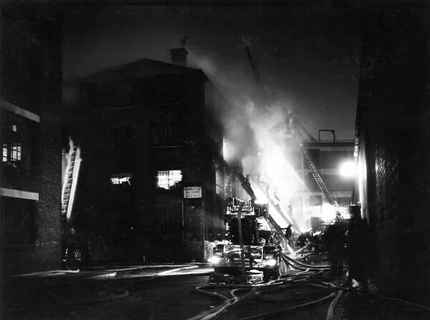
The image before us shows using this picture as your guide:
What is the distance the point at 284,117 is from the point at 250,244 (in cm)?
4651

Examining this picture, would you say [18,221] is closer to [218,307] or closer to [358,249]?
[218,307]

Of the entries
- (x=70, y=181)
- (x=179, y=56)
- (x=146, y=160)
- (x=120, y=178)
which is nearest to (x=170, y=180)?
(x=146, y=160)

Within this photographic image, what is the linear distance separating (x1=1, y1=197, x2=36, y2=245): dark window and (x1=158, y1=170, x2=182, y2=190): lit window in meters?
14.1

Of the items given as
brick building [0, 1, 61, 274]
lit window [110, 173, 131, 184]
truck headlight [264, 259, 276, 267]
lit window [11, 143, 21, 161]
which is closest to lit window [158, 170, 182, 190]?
lit window [110, 173, 131, 184]

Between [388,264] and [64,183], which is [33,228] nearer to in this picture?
[64,183]

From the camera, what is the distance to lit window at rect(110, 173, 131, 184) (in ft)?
108

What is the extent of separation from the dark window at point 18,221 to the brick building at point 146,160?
45.7 ft

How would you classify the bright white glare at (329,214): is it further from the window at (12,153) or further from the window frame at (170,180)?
the window at (12,153)

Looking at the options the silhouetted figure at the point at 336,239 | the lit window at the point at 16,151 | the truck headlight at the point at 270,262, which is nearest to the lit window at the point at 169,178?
the lit window at the point at 16,151

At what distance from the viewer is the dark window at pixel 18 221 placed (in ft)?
55.6

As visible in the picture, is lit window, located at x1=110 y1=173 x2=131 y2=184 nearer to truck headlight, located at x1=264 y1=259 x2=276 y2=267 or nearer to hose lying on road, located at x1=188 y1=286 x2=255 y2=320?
truck headlight, located at x1=264 y1=259 x2=276 y2=267

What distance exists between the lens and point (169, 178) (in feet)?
106

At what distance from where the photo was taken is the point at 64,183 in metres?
28.2

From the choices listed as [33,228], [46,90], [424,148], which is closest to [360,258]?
[424,148]
